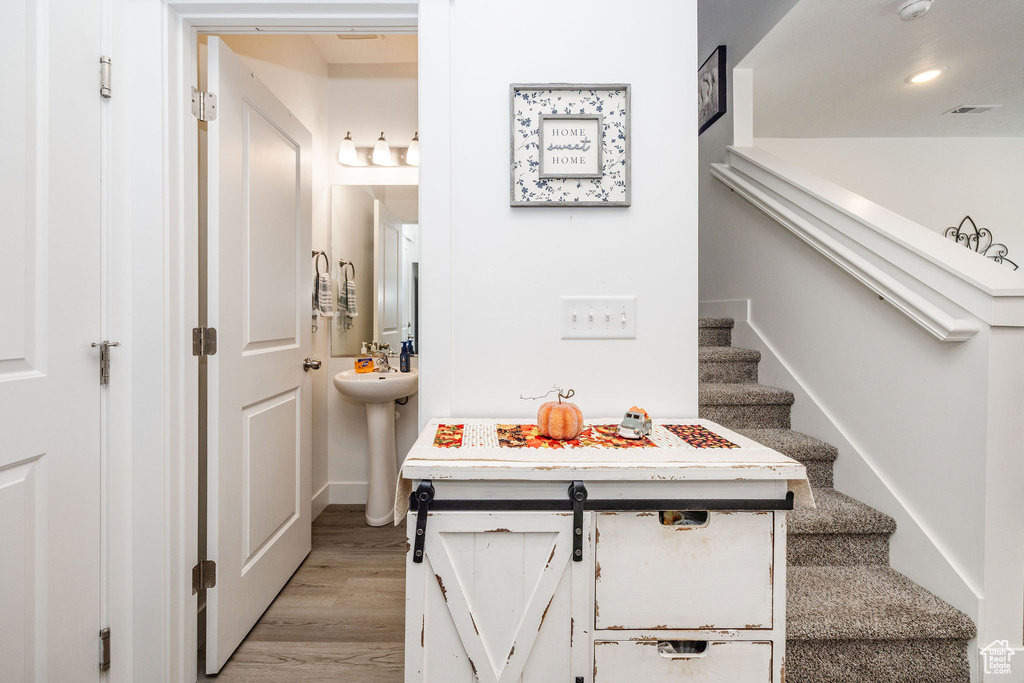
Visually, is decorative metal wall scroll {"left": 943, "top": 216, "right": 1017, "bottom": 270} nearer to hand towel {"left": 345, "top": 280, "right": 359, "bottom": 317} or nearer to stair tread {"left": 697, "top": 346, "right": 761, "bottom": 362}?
stair tread {"left": 697, "top": 346, "right": 761, "bottom": 362}

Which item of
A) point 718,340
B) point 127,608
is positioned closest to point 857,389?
point 718,340

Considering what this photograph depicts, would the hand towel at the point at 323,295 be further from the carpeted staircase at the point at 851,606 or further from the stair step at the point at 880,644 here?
the stair step at the point at 880,644

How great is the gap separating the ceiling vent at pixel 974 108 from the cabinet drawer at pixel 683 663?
12.4ft

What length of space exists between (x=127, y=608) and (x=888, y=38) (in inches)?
142

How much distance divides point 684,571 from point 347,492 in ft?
7.88

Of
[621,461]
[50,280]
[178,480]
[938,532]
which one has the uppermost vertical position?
[50,280]

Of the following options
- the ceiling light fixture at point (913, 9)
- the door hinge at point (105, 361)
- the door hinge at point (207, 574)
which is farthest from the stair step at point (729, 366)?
the door hinge at point (105, 361)

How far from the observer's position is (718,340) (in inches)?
107

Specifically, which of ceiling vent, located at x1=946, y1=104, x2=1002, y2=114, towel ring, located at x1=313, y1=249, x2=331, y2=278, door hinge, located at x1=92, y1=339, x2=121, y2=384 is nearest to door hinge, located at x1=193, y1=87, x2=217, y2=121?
door hinge, located at x1=92, y1=339, x2=121, y2=384

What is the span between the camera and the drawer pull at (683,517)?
938mm

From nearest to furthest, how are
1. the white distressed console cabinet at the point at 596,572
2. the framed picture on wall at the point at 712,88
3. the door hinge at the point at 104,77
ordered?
the white distressed console cabinet at the point at 596,572, the door hinge at the point at 104,77, the framed picture on wall at the point at 712,88

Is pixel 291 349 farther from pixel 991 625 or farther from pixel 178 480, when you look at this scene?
pixel 991 625

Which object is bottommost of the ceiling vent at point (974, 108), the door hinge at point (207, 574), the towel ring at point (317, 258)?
the door hinge at point (207, 574)

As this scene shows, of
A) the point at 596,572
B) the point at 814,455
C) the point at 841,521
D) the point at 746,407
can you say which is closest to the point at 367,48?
the point at 746,407
